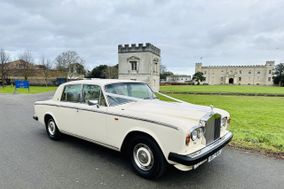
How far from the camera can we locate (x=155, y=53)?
37.2 metres

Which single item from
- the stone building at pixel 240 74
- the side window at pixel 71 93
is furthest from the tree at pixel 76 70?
the stone building at pixel 240 74

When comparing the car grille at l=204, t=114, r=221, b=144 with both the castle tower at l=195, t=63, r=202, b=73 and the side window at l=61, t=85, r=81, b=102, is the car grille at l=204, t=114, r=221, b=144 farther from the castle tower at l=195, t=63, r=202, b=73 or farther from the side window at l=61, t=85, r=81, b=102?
the castle tower at l=195, t=63, r=202, b=73

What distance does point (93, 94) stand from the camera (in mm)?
4508

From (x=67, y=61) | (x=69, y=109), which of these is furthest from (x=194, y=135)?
(x=67, y=61)

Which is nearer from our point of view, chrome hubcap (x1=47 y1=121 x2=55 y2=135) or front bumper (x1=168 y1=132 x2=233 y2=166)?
front bumper (x1=168 y1=132 x2=233 y2=166)

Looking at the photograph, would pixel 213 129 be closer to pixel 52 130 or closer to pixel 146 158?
pixel 146 158

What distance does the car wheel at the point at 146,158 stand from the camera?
131 inches

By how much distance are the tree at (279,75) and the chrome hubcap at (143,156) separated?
361 ft

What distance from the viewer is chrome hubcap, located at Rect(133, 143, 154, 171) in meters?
3.51

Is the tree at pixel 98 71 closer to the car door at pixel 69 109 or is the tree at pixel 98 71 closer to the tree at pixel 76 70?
the tree at pixel 76 70

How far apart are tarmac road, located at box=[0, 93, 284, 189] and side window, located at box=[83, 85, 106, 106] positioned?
1297 millimetres

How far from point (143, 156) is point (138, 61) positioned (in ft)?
105

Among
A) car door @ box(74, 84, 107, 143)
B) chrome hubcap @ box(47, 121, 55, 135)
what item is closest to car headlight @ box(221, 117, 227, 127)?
car door @ box(74, 84, 107, 143)

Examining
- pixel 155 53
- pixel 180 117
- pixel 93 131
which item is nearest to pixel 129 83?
pixel 93 131
